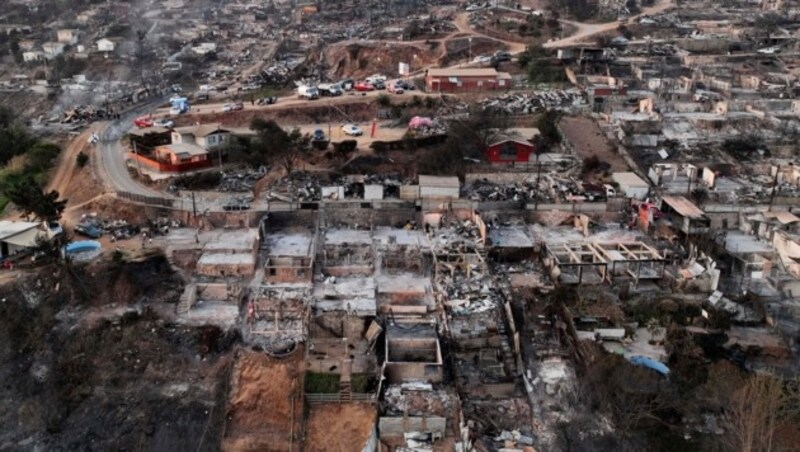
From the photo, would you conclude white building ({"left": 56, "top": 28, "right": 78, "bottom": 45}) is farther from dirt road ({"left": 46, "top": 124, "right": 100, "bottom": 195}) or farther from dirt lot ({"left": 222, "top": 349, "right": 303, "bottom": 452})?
dirt lot ({"left": 222, "top": 349, "right": 303, "bottom": 452})

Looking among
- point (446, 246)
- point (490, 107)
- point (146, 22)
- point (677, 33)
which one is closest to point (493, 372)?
point (446, 246)

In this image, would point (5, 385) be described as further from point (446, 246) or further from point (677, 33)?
point (677, 33)

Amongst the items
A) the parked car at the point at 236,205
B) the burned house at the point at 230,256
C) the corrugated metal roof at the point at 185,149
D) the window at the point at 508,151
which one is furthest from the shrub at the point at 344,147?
the burned house at the point at 230,256

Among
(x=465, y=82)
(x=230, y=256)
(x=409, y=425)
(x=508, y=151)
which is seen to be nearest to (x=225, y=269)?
(x=230, y=256)

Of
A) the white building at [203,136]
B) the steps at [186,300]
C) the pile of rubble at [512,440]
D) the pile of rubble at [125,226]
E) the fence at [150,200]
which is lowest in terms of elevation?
the pile of rubble at [512,440]

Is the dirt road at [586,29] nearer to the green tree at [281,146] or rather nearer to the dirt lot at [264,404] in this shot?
the green tree at [281,146]

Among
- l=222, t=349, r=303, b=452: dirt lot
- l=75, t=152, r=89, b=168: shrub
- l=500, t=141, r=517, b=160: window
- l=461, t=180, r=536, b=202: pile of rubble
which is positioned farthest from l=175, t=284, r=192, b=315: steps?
l=500, t=141, r=517, b=160: window

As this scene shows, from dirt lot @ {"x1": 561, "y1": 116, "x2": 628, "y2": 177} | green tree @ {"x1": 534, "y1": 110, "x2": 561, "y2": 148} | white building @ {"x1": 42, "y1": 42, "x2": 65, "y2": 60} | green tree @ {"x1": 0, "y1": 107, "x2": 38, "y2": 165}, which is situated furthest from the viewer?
white building @ {"x1": 42, "y1": 42, "x2": 65, "y2": 60}
